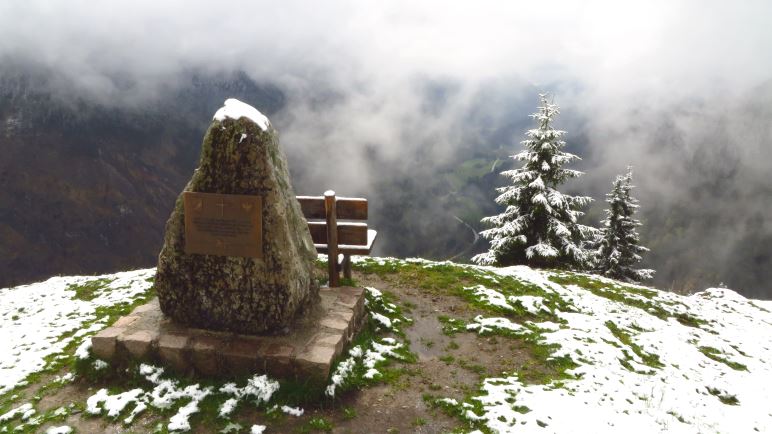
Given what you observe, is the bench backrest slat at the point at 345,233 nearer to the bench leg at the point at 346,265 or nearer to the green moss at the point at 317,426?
the bench leg at the point at 346,265

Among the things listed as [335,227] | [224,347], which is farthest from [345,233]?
[224,347]

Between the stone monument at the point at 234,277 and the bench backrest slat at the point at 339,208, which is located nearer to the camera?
the stone monument at the point at 234,277

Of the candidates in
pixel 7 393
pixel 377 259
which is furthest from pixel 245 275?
pixel 377 259

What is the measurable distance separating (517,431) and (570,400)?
4.97 ft

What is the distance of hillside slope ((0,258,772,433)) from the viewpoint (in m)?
7.16

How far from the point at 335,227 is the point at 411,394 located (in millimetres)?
4301

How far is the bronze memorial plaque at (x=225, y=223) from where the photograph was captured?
25.6ft

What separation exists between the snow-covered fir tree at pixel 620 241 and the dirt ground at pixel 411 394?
28.6m

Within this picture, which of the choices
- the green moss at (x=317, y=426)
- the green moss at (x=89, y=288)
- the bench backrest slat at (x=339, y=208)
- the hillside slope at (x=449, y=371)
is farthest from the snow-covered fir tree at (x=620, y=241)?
the green moss at (x=89, y=288)

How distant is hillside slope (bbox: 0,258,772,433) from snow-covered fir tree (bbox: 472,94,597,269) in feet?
28.9

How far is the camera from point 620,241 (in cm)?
3531

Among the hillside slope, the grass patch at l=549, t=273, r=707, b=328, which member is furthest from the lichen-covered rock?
the grass patch at l=549, t=273, r=707, b=328

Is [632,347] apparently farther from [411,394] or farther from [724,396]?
[411,394]

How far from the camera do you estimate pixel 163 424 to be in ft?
22.5
